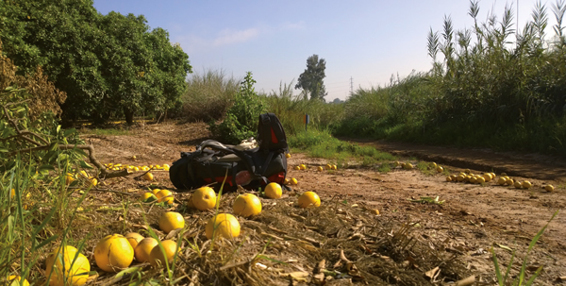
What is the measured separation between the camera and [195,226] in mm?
2203

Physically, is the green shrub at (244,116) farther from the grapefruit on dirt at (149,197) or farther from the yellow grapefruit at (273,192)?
the grapefruit on dirt at (149,197)

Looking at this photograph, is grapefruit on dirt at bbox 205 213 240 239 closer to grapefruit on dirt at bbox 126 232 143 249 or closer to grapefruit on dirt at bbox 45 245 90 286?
grapefruit on dirt at bbox 126 232 143 249

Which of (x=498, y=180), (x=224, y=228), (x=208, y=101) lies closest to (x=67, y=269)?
(x=224, y=228)

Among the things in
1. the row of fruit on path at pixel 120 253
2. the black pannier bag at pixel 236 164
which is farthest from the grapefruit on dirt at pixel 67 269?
the black pannier bag at pixel 236 164

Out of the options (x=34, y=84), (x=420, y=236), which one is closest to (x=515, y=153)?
(x=420, y=236)

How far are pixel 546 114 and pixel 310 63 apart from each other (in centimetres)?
5844

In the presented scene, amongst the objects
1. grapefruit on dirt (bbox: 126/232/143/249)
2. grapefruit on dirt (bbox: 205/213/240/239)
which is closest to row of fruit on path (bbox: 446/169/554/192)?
grapefruit on dirt (bbox: 205/213/240/239)

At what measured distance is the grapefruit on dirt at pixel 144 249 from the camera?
175 centimetres

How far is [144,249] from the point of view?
1.75 metres

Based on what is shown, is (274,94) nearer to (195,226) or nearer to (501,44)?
(501,44)

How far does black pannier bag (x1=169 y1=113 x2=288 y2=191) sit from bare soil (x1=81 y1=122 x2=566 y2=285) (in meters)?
0.32

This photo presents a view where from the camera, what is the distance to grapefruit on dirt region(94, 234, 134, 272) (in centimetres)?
167

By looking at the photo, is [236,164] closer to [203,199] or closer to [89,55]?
[203,199]

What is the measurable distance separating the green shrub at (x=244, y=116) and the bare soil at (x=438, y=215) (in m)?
2.97
